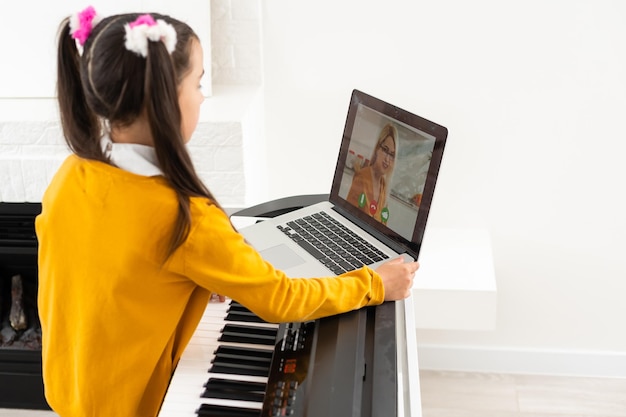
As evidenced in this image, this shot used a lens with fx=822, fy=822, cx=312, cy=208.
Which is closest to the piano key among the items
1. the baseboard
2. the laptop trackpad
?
the laptop trackpad

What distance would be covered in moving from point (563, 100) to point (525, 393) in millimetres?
847

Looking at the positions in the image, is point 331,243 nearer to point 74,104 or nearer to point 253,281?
point 253,281

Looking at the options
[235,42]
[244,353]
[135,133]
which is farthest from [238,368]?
[235,42]

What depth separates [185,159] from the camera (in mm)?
1111

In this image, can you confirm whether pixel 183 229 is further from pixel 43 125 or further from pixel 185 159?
pixel 43 125

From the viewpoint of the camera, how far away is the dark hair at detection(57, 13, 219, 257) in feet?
3.47

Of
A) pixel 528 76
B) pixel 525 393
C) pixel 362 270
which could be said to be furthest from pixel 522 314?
pixel 362 270

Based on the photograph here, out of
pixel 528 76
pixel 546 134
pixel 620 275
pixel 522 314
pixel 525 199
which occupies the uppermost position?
pixel 528 76

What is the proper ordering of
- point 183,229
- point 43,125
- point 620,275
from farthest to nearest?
point 620,275 → point 43,125 → point 183,229

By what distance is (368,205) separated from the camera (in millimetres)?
1504

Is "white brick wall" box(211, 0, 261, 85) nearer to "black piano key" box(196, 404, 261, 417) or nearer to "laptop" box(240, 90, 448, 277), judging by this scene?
"laptop" box(240, 90, 448, 277)

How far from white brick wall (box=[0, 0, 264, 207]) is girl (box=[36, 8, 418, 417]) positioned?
0.75 m

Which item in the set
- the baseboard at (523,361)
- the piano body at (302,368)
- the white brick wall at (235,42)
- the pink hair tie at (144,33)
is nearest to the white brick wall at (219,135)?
the white brick wall at (235,42)

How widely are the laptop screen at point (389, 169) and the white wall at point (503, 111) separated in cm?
67
